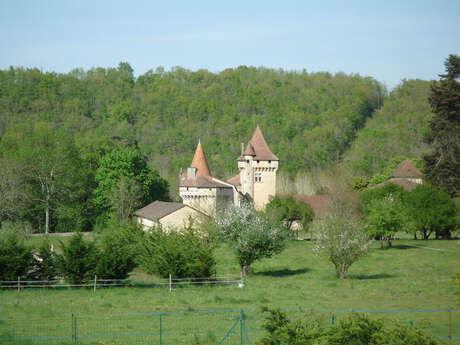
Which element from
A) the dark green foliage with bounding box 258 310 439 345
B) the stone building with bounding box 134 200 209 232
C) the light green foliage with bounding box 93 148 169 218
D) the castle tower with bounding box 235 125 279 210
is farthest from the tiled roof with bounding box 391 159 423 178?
the dark green foliage with bounding box 258 310 439 345

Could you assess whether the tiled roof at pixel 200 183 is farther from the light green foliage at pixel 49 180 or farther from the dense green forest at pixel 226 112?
the dense green forest at pixel 226 112

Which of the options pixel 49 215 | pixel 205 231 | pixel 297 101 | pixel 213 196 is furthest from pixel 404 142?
pixel 205 231

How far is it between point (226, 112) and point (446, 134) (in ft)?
288

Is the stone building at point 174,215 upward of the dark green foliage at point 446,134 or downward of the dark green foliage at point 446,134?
downward

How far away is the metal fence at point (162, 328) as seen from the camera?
16250 millimetres

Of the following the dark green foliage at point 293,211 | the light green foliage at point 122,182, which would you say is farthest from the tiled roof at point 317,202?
the light green foliage at point 122,182

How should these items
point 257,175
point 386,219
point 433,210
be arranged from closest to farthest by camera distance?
1. point 386,219
2. point 433,210
3. point 257,175

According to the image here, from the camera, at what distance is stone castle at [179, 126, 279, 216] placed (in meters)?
66.3

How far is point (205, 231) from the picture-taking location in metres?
42.4

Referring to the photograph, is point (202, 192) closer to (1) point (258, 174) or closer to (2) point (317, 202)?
(1) point (258, 174)

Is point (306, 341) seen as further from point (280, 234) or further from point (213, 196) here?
point (213, 196)

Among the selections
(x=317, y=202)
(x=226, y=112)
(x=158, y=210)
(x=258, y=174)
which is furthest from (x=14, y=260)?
(x=226, y=112)

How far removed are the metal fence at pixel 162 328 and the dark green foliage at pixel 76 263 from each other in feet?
28.5

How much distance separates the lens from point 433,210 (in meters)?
54.8
